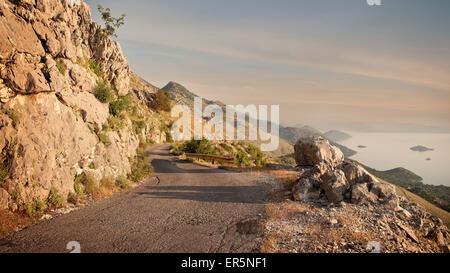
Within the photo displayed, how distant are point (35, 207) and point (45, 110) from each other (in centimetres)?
382

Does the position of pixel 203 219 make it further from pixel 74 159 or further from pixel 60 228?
pixel 74 159

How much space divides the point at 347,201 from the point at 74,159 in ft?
39.9

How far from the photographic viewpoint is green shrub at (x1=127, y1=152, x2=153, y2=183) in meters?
13.1

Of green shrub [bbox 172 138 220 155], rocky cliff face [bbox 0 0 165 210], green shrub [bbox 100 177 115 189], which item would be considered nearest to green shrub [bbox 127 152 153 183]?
rocky cliff face [bbox 0 0 165 210]

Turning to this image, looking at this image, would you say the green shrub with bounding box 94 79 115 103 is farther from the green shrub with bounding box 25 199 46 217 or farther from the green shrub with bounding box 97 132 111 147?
the green shrub with bounding box 25 199 46 217

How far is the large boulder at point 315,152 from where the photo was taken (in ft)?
61.8

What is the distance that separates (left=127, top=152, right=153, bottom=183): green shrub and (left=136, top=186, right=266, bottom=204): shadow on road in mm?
1586

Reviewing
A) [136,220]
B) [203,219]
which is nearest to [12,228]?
[136,220]

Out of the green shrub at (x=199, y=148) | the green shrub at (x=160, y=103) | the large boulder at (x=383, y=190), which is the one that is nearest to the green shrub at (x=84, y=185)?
the large boulder at (x=383, y=190)

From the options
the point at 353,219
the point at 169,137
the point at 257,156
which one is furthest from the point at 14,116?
the point at 169,137

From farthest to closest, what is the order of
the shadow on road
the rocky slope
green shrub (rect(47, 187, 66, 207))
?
the shadow on road, green shrub (rect(47, 187, 66, 207)), the rocky slope

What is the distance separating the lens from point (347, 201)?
9062mm

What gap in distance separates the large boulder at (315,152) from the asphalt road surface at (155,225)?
9.58 metres
